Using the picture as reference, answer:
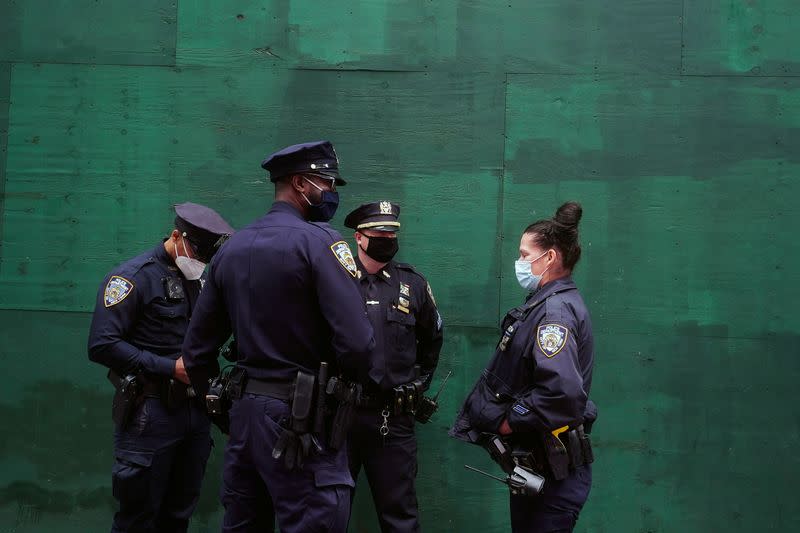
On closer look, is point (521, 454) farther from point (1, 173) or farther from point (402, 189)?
point (1, 173)

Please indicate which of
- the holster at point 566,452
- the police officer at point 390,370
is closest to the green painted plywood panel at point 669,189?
the police officer at point 390,370

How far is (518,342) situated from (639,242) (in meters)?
1.69

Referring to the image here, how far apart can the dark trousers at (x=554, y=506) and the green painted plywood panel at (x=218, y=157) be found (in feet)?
5.33

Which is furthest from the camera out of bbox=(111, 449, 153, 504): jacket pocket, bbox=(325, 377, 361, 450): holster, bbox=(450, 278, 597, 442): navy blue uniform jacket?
bbox=(111, 449, 153, 504): jacket pocket

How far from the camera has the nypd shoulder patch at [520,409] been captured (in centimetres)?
385

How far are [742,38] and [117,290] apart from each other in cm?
375

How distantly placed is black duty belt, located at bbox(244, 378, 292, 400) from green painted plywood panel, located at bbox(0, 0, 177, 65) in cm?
275

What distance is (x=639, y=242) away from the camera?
212 inches

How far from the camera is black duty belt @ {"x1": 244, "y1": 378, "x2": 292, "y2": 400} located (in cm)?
360

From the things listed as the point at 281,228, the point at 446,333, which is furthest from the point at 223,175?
the point at 281,228

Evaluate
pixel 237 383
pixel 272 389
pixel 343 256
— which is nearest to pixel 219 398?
pixel 237 383

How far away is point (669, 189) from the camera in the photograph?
538cm

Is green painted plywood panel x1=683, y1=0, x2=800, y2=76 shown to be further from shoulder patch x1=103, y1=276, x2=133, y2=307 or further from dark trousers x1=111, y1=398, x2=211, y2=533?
dark trousers x1=111, y1=398, x2=211, y2=533

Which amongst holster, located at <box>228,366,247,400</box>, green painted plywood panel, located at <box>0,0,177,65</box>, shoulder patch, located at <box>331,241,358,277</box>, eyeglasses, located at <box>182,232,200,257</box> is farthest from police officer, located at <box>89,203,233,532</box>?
green painted plywood panel, located at <box>0,0,177,65</box>
